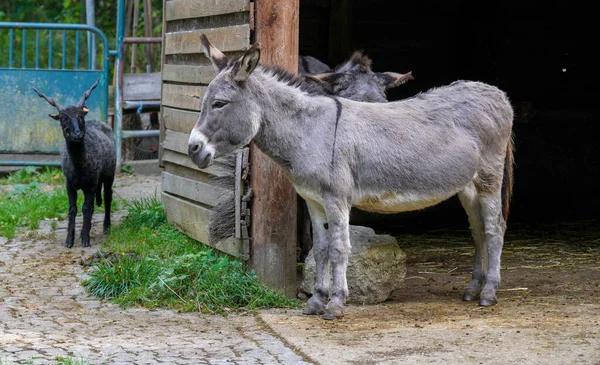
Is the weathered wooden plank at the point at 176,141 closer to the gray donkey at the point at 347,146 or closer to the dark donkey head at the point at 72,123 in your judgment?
the dark donkey head at the point at 72,123

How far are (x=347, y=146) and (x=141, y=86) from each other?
8.04m

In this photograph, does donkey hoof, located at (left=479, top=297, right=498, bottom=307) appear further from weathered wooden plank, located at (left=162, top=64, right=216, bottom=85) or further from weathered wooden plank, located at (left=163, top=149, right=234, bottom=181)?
weathered wooden plank, located at (left=162, top=64, right=216, bottom=85)

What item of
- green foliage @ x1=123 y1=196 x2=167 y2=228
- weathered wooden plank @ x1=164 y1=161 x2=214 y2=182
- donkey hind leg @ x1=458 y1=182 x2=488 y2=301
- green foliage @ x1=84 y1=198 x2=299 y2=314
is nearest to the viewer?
green foliage @ x1=84 y1=198 x2=299 y2=314

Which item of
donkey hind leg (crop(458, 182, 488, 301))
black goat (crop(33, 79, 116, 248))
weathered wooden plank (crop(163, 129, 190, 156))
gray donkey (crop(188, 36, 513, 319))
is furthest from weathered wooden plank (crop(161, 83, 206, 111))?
donkey hind leg (crop(458, 182, 488, 301))

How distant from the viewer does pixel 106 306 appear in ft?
21.7

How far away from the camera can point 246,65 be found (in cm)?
583

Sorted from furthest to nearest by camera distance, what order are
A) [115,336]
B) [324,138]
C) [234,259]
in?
[234,259], [324,138], [115,336]

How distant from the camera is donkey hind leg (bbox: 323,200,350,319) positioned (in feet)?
19.6

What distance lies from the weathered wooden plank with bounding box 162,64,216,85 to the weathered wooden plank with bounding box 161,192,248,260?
45.6 inches

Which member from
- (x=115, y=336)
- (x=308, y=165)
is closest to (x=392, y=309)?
(x=308, y=165)

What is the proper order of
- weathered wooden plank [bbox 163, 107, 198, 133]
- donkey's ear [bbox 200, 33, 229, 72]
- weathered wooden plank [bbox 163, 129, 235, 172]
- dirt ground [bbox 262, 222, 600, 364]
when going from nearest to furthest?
1. dirt ground [bbox 262, 222, 600, 364]
2. donkey's ear [bbox 200, 33, 229, 72]
3. weathered wooden plank [bbox 163, 107, 198, 133]
4. weathered wooden plank [bbox 163, 129, 235, 172]

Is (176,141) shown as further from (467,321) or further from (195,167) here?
(467,321)

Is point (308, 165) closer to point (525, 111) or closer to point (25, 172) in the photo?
point (525, 111)

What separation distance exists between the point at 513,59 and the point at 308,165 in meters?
6.85
